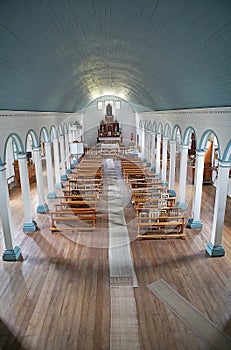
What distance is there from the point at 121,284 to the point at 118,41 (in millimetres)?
6330

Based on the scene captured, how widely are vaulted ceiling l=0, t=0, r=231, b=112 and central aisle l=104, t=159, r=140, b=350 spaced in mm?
5415

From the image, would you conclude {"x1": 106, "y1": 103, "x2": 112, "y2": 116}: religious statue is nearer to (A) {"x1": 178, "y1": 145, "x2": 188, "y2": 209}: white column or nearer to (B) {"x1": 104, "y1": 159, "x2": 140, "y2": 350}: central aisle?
(B) {"x1": 104, "y1": 159, "x2": 140, "y2": 350}: central aisle

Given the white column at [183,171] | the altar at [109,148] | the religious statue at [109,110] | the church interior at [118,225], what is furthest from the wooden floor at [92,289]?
the religious statue at [109,110]

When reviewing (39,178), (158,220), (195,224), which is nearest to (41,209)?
(39,178)

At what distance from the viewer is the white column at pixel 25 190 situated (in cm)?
974

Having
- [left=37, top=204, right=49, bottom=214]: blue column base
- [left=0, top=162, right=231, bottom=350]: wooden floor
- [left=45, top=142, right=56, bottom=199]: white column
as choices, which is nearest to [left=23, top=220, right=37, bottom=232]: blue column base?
[left=0, top=162, right=231, bottom=350]: wooden floor

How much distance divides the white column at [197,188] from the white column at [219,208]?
5.67 ft

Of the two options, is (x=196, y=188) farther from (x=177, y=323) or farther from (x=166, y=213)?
(x=177, y=323)

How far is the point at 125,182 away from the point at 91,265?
9.09 meters

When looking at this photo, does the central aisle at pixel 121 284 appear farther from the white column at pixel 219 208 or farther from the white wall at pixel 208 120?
the white wall at pixel 208 120

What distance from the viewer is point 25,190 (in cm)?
991

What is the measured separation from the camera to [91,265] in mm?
8180

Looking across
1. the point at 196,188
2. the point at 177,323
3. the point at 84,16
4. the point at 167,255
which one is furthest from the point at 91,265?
the point at 84,16

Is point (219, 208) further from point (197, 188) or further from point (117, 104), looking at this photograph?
point (117, 104)
